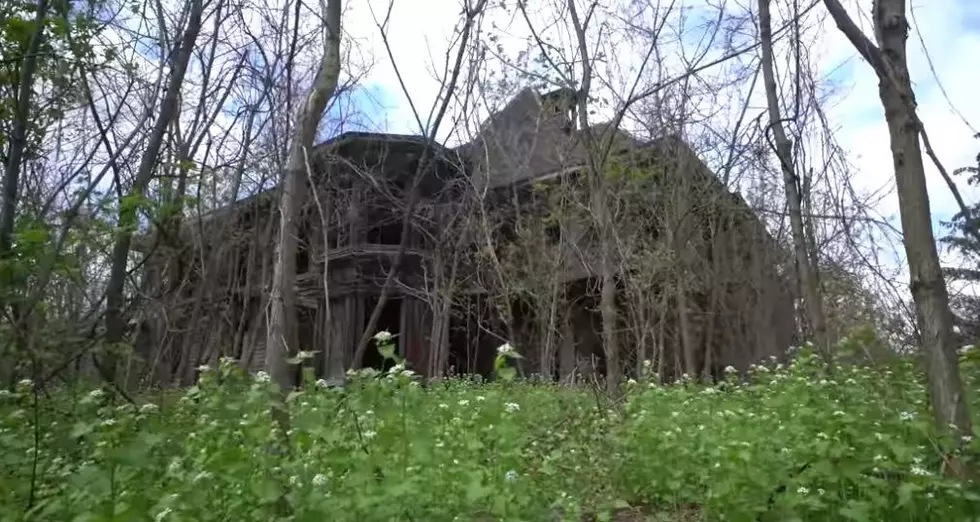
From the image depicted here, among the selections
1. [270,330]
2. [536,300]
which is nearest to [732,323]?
[536,300]

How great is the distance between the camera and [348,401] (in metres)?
3.54

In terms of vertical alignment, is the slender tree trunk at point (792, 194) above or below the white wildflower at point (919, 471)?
above

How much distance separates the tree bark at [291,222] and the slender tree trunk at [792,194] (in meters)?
4.50

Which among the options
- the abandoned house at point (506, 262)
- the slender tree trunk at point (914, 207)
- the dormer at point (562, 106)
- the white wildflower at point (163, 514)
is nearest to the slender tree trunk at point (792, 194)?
the dormer at point (562, 106)

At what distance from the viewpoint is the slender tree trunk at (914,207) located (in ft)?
10.2

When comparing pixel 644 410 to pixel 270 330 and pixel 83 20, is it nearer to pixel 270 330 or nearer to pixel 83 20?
pixel 270 330

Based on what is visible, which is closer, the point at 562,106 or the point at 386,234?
the point at 562,106

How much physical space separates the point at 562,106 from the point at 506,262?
5284 mm

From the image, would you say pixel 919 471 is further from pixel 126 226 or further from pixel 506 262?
pixel 506 262

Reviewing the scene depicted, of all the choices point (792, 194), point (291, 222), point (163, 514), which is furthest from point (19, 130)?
point (792, 194)

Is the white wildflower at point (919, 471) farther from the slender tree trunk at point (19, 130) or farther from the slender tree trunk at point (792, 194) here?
the slender tree trunk at point (792, 194)

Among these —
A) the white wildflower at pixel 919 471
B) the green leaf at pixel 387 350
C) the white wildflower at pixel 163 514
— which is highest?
the green leaf at pixel 387 350

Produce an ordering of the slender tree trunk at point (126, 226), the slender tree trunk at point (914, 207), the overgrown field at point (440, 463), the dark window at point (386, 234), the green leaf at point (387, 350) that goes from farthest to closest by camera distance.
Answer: the dark window at point (386, 234)
the slender tree trunk at point (126, 226)
the green leaf at point (387, 350)
the slender tree trunk at point (914, 207)
the overgrown field at point (440, 463)

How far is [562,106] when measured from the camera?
9977 mm
